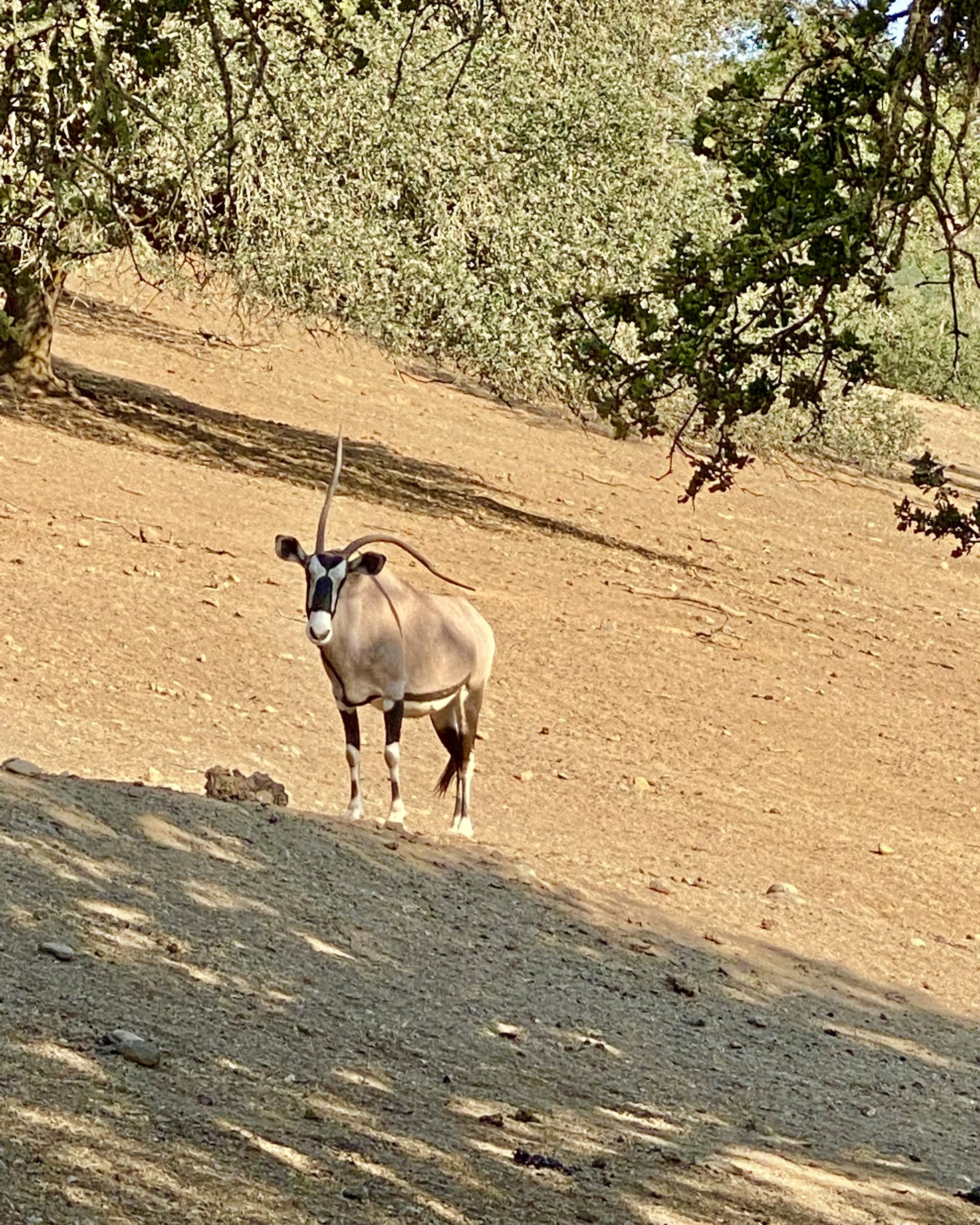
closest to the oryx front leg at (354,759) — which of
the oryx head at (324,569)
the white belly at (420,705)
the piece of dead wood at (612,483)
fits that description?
the white belly at (420,705)

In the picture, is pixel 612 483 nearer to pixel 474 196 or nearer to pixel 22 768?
pixel 474 196

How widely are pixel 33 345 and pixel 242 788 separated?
13158mm

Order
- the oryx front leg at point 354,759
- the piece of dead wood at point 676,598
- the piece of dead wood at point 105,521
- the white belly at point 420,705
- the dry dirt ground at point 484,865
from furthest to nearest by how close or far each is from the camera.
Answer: the piece of dead wood at point 676,598, the piece of dead wood at point 105,521, the white belly at point 420,705, the oryx front leg at point 354,759, the dry dirt ground at point 484,865

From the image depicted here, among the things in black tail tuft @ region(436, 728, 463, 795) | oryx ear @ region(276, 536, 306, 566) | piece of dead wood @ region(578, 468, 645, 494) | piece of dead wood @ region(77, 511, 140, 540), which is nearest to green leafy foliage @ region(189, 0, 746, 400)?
piece of dead wood @ region(77, 511, 140, 540)

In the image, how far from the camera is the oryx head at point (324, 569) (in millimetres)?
9555

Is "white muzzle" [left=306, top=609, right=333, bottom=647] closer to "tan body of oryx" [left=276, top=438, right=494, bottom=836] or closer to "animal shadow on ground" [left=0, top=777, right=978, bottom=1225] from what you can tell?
"tan body of oryx" [left=276, top=438, right=494, bottom=836]

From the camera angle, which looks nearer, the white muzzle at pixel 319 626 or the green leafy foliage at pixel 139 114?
the green leafy foliage at pixel 139 114

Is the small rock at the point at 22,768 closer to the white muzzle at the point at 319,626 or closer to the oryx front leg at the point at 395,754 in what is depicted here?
the white muzzle at the point at 319,626

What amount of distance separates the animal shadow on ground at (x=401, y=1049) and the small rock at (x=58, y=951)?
7cm

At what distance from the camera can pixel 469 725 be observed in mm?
10805

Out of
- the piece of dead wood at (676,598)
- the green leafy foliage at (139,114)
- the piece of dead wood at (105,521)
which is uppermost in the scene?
the green leafy foliage at (139,114)

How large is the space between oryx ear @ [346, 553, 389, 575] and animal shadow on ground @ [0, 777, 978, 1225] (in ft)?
3.97

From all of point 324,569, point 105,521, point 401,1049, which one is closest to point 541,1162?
point 401,1049

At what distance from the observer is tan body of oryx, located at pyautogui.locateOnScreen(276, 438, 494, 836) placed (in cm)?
1003
